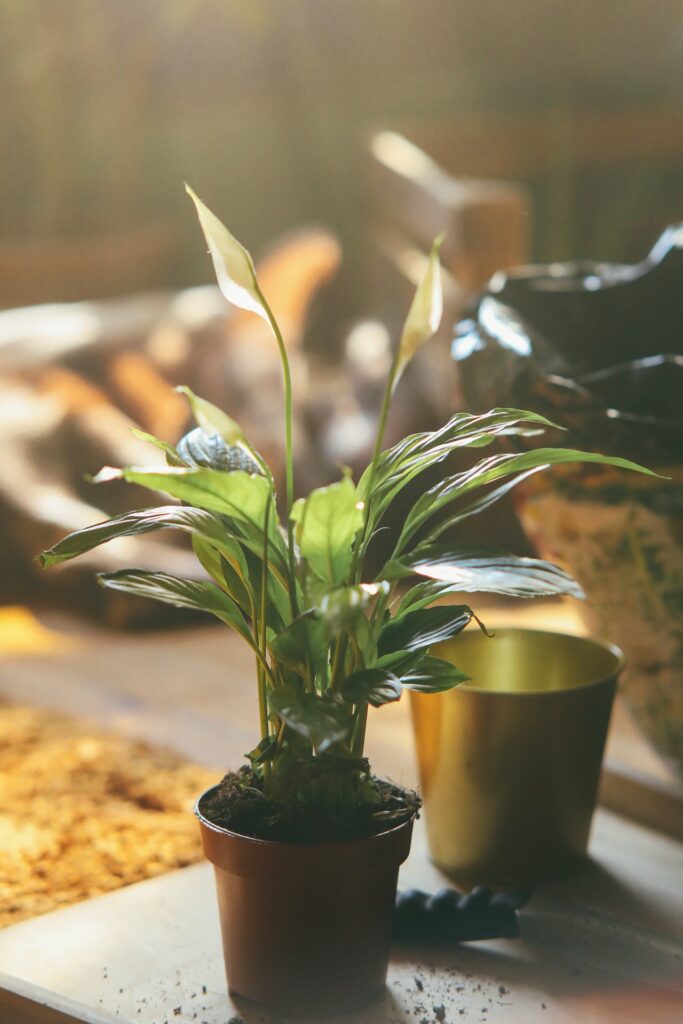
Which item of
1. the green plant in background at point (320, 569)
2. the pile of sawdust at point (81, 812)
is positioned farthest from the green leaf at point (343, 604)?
the pile of sawdust at point (81, 812)

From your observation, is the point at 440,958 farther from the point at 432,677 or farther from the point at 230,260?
the point at 230,260

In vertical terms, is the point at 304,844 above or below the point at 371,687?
below

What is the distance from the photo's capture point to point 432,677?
83 cm

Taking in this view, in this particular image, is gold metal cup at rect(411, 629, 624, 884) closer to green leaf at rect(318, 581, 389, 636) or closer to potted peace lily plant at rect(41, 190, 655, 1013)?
potted peace lily plant at rect(41, 190, 655, 1013)

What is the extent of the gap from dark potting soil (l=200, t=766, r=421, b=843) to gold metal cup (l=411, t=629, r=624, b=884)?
19cm

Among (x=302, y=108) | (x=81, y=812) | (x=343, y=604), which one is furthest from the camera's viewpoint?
(x=302, y=108)

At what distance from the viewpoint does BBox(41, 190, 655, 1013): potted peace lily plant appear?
0.76 m

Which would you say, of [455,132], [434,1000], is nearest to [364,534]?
[434,1000]

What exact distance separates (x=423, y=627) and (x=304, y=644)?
3.7 inches

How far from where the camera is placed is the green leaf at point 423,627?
0.81 m

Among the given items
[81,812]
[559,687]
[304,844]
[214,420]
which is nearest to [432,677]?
[304,844]

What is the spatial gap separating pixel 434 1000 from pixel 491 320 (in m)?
0.63

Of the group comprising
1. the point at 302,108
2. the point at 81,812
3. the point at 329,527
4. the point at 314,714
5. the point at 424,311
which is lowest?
the point at 81,812

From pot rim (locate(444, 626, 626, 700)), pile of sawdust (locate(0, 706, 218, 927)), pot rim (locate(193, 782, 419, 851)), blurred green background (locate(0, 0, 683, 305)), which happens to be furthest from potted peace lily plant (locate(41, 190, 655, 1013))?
blurred green background (locate(0, 0, 683, 305))
